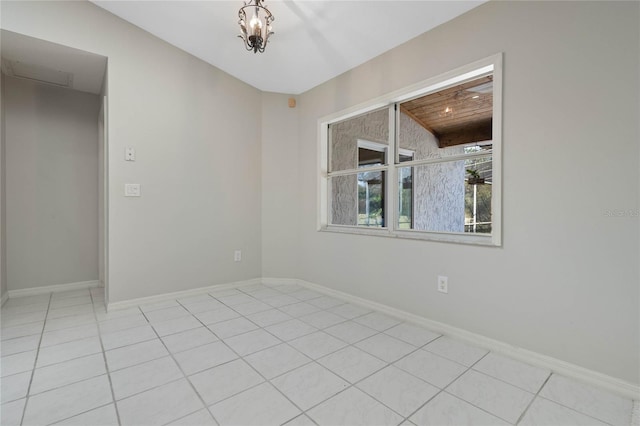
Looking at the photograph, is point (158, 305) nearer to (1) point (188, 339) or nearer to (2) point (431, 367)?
(1) point (188, 339)

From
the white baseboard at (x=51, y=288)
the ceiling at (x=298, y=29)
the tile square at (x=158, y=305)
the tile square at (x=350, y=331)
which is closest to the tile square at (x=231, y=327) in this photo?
the tile square at (x=350, y=331)

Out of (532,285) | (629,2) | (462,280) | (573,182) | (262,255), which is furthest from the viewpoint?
(262,255)

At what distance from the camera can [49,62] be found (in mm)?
2680

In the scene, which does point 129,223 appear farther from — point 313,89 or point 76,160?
point 313,89

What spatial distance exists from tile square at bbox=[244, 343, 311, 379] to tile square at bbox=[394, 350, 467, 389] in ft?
2.07

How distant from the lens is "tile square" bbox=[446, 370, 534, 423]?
1381 millimetres

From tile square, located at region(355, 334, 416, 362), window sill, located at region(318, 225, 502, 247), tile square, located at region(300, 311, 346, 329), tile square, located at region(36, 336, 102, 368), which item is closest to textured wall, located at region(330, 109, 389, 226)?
window sill, located at region(318, 225, 502, 247)

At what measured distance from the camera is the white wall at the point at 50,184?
9.96ft

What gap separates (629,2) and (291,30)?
2.22m

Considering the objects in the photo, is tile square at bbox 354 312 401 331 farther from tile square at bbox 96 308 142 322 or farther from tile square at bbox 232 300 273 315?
tile square at bbox 96 308 142 322

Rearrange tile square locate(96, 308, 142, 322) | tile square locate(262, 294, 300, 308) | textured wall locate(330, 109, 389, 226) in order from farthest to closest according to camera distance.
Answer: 1. textured wall locate(330, 109, 389, 226)
2. tile square locate(262, 294, 300, 308)
3. tile square locate(96, 308, 142, 322)

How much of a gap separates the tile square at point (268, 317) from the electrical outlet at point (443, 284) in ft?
4.27

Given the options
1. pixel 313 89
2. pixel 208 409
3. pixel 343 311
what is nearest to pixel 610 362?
pixel 343 311

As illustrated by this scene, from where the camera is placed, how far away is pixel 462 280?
84.2 inches
